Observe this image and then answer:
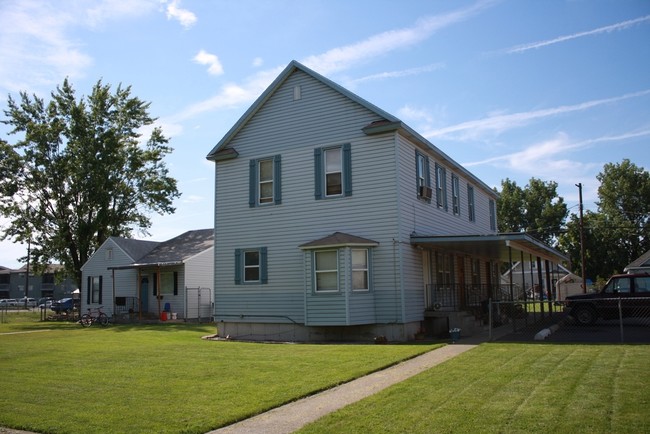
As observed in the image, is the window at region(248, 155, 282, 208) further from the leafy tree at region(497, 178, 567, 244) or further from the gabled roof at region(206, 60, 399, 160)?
the leafy tree at region(497, 178, 567, 244)

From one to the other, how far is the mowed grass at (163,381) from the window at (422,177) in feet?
22.5

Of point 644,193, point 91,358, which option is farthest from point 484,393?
point 644,193

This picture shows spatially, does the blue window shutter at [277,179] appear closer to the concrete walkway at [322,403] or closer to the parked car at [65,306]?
the concrete walkway at [322,403]

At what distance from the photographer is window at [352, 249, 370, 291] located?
59.6ft

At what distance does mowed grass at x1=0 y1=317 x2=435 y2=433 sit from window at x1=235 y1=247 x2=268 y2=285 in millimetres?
4411

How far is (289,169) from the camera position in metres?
20.6

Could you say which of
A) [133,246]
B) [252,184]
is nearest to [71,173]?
[133,246]

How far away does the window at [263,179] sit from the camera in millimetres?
20859

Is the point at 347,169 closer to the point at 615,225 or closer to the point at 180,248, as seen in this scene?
the point at 180,248

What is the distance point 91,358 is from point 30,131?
32484 mm

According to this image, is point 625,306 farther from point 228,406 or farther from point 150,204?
point 150,204

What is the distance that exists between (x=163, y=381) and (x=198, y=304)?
23.4 metres

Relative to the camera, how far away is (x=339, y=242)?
1794 cm

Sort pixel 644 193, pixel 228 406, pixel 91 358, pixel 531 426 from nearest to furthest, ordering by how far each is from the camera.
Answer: pixel 531 426
pixel 228 406
pixel 91 358
pixel 644 193
